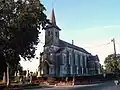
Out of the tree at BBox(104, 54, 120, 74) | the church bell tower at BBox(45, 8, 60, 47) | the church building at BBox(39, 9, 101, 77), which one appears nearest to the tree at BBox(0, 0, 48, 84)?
the tree at BBox(104, 54, 120, 74)

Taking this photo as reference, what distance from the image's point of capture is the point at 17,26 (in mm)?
40625

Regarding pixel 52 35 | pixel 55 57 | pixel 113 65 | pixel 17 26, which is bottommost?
pixel 113 65

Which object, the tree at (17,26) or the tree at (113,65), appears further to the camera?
the tree at (113,65)

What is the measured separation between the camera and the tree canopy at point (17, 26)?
133ft

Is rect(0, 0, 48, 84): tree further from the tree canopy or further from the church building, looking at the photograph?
the church building

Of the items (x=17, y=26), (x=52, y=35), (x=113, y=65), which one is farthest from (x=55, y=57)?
(x=17, y=26)

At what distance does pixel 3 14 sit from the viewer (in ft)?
131

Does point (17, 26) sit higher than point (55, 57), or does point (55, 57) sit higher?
point (17, 26)

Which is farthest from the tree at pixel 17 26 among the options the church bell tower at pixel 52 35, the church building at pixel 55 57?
the church bell tower at pixel 52 35

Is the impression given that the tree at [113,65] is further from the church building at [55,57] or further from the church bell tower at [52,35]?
the church bell tower at [52,35]

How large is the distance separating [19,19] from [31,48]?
6.90 m

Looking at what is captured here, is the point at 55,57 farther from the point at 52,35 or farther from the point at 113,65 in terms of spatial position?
the point at 113,65

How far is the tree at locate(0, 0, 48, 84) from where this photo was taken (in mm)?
40459

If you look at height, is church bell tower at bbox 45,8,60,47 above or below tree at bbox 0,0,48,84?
above
